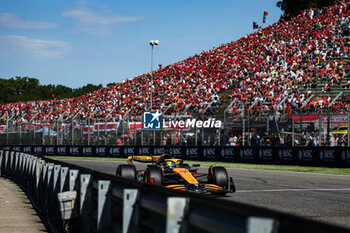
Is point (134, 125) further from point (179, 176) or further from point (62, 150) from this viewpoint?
point (179, 176)

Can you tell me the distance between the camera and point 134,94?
4916 cm

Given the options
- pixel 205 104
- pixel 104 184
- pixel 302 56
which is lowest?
pixel 104 184

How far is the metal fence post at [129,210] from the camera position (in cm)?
424

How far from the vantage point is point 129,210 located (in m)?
4.27

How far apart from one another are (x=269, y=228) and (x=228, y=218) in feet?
1.69

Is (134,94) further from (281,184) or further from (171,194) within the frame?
(171,194)

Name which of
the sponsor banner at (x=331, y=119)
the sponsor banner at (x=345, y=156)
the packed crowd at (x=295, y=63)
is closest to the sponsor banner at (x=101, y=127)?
the packed crowd at (x=295, y=63)

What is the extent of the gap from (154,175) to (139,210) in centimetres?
693

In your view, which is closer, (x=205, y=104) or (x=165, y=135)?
(x=165, y=135)

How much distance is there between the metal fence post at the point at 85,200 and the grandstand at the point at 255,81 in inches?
745

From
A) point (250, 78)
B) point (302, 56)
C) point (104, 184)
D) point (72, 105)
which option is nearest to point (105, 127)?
point (250, 78)

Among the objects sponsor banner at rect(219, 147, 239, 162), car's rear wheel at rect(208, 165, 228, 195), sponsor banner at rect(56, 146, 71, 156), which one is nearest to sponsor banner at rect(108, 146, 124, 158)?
sponsor banner at rect(56, 146, 71, 156)

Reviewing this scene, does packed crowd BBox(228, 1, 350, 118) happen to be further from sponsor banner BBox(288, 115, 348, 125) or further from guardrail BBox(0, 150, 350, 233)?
guardrail BBox(0, 150, 350, 233)

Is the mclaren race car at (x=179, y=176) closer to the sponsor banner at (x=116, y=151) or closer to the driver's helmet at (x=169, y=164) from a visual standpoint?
the driver's helmet at (x=169, y=164)
